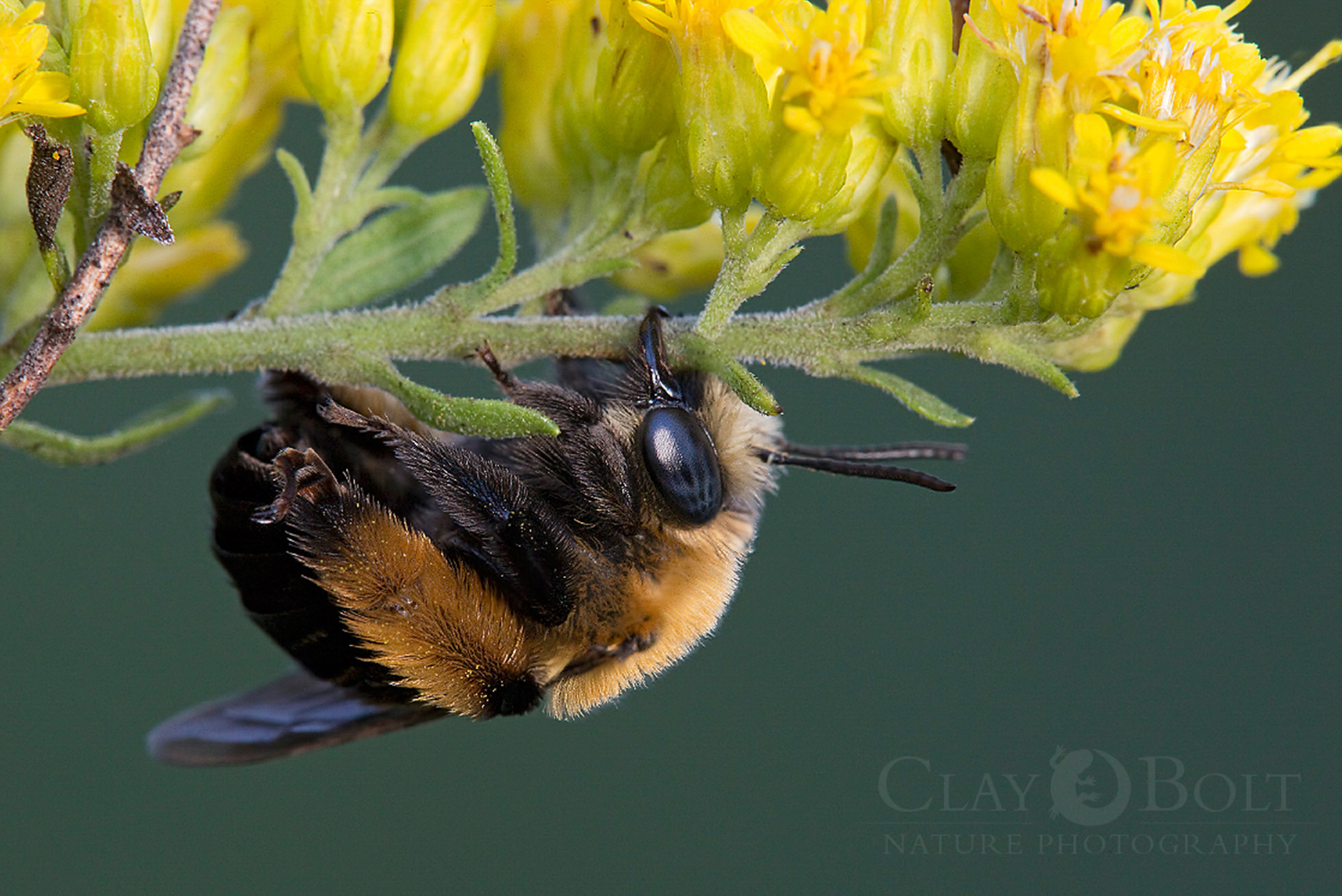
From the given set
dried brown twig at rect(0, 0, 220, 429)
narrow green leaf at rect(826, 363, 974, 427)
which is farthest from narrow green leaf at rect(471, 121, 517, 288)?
narrow green leaf at rect(826, 363, 974, 427)

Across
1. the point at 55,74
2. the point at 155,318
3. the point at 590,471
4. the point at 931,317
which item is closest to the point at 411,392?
the point at 590,471

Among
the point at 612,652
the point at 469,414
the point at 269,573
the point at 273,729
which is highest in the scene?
the point at 469,414

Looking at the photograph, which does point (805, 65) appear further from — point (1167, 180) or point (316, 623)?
point (316, 623)

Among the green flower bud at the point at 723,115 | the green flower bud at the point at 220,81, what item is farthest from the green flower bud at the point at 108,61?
the green flower bud at the point at 723,115

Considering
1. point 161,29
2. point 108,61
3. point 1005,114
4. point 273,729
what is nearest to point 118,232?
point 108,61

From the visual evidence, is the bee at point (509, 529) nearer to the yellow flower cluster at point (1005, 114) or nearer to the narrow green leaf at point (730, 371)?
the narrow green leaf at point (730, 371)

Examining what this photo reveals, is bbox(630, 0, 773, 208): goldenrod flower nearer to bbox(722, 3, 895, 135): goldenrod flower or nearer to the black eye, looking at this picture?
bbox(722, 3, 895, 135): goldenrod flower

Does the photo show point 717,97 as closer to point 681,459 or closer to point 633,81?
point 633,81

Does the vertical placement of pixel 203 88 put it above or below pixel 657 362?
above
